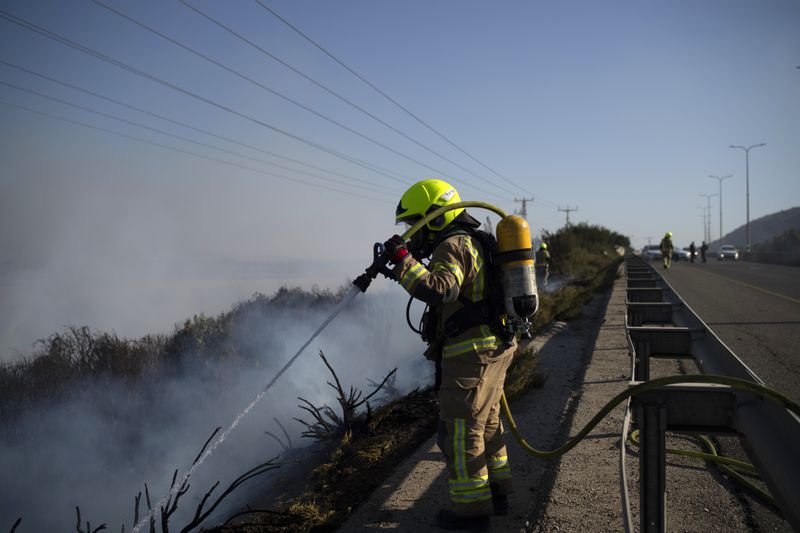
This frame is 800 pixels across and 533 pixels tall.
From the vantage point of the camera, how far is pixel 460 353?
10.2 feet

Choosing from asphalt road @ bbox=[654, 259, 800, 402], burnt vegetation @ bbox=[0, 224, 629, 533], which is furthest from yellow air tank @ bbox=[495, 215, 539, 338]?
asphalt road @ bbox=[654, 259, 800, 402]

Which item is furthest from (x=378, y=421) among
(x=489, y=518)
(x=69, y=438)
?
(x=69, y=438)

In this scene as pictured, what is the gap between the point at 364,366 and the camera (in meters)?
11.1

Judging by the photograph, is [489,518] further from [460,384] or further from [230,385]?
[230,385]

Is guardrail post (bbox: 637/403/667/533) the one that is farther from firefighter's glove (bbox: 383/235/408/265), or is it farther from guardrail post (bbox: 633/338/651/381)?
guardrail post (bbox: 633/338/651/381)

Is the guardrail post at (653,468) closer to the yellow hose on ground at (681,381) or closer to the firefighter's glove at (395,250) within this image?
the yellow hose on ground at (681,381)

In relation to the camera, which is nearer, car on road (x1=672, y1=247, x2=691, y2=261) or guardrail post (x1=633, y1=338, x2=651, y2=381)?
guardrail post (x1=633, y1=338, x2=651, y2=381)

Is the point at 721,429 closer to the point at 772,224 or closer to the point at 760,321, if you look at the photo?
the point at 760,321

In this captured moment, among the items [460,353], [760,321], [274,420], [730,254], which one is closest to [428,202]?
[460,353]

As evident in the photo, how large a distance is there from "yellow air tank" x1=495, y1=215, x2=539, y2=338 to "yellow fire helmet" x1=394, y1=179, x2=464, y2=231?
35 centimetres

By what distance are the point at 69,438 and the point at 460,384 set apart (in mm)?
6321

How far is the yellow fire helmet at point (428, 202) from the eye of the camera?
11.1 ft

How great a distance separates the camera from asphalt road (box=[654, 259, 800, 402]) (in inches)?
253

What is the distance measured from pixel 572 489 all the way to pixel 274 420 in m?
5.75
